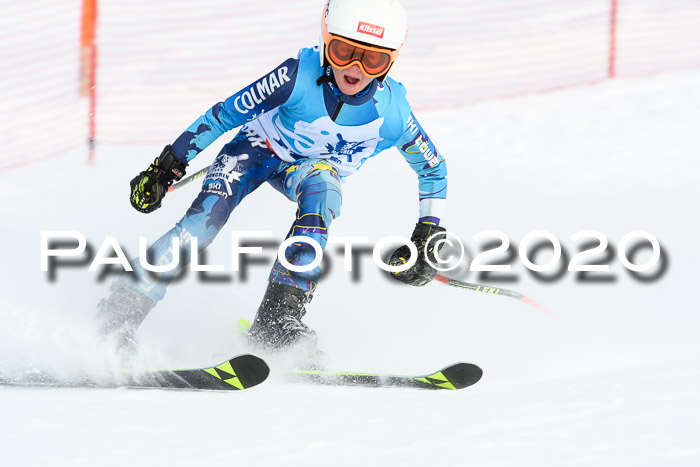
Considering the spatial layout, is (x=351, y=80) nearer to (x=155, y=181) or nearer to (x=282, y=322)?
(x=155, y=181)

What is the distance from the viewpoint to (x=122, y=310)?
12.4 ft

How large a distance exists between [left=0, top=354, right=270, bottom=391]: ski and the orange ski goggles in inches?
48.4

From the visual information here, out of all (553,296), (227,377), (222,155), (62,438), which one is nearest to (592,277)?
(553,296)

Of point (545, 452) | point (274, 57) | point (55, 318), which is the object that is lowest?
point (545, 452)

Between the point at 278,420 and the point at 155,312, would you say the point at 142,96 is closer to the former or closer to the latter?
the point at 155,312

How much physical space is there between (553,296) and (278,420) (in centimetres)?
278

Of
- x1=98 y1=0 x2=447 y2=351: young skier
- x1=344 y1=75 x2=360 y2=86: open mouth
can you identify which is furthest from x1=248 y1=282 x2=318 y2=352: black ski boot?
x1=344 y1=75 x2=360 y2=86: open mouth

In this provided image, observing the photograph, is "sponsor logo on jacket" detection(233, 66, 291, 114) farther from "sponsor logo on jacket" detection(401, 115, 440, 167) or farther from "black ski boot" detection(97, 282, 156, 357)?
"black ski boot" detection(97, 282, 156, 357)

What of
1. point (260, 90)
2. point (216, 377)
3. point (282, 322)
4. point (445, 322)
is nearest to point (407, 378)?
point (282, 322)

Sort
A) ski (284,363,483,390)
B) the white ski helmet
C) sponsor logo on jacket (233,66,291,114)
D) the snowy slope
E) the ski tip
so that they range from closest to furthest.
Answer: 1. the snowy slope
2. the ski tip
3. ski (284,363,483,390)
4. the white ski helmet
5. sponsor logo on jacket (233,66,291,114)

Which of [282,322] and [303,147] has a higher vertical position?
[303,147]

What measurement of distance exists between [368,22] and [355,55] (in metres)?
0.14

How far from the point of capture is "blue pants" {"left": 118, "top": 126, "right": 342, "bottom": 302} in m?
3.73

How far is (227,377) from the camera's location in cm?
320
